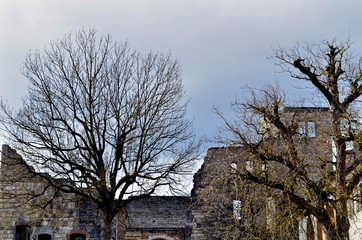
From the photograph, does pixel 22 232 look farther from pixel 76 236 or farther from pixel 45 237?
pixel 76 236

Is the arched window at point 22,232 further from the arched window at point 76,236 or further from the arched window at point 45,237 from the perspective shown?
the arched window at point 76,236

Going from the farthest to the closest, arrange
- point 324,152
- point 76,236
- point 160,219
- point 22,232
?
point 160,219, point 76,236, point 22,232, point 324,152

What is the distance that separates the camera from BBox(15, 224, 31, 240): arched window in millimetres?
23242

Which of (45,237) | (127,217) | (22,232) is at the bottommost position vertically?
(45,237)

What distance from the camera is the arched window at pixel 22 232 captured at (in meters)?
23.2

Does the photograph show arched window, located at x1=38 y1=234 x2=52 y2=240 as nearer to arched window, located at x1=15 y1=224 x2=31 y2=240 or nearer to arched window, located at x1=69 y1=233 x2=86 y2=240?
arched window, located at x1=15 y1=224 x2=31 y2=240

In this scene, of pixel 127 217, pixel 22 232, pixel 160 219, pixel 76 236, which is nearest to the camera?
pixel 127 217

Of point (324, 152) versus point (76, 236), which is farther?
point (76, 236)

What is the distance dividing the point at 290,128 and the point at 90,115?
8188 millimetres

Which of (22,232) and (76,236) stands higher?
(22,232)

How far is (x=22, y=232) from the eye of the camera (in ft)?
77.2

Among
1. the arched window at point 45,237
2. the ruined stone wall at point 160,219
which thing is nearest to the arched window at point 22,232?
the arched window at point 45,237

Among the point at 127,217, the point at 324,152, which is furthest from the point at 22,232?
the point at 324,152

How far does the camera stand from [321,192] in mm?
11516
